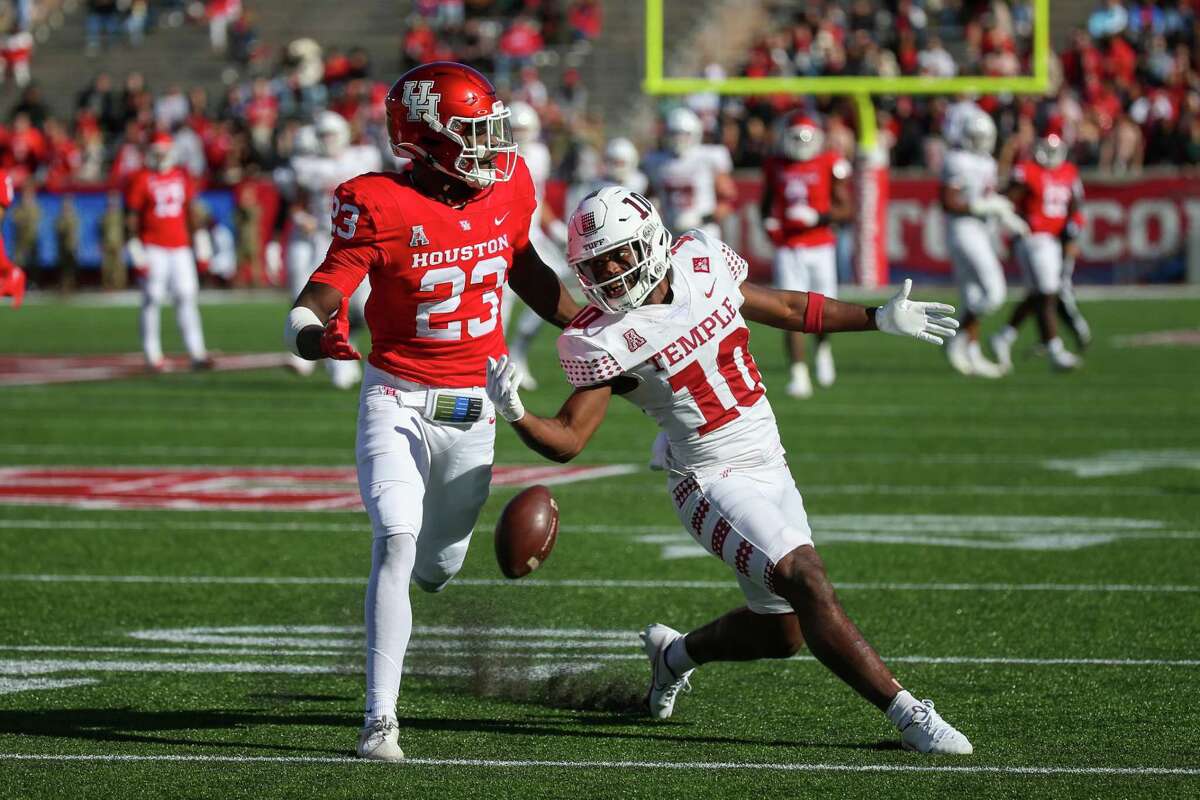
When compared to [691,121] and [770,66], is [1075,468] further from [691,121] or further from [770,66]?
[770,66]

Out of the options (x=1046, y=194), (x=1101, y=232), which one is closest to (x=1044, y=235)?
(x=1046, y=194)

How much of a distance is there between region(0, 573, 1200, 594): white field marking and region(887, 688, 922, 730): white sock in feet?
7.66

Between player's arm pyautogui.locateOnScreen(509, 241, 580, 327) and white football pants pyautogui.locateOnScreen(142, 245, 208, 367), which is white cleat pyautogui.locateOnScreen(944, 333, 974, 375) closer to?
white football pants pyautogui.locateOnScreen(142, 245, 208, 367)

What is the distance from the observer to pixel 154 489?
1018cm

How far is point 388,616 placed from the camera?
5.11 metres

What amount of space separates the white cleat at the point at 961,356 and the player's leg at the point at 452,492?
1036 centimetres

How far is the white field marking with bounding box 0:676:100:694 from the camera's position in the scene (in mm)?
5898

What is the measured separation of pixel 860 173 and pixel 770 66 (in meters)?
1.83

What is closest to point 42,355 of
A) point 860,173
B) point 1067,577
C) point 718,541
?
point 860,173

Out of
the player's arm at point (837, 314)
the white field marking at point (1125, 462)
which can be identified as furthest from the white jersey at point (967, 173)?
the player's arm at point (837, 314)

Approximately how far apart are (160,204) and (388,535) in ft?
37.1

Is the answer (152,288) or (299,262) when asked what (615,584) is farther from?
(152,288)

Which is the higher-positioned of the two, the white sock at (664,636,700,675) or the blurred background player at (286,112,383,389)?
the white sock at (664,636,700,675)

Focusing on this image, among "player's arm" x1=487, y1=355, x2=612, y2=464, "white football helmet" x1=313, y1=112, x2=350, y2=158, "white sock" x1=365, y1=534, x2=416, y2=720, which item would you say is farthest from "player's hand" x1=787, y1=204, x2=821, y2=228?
"white sock" x1=365, y1=534, x2=416, y2=720
